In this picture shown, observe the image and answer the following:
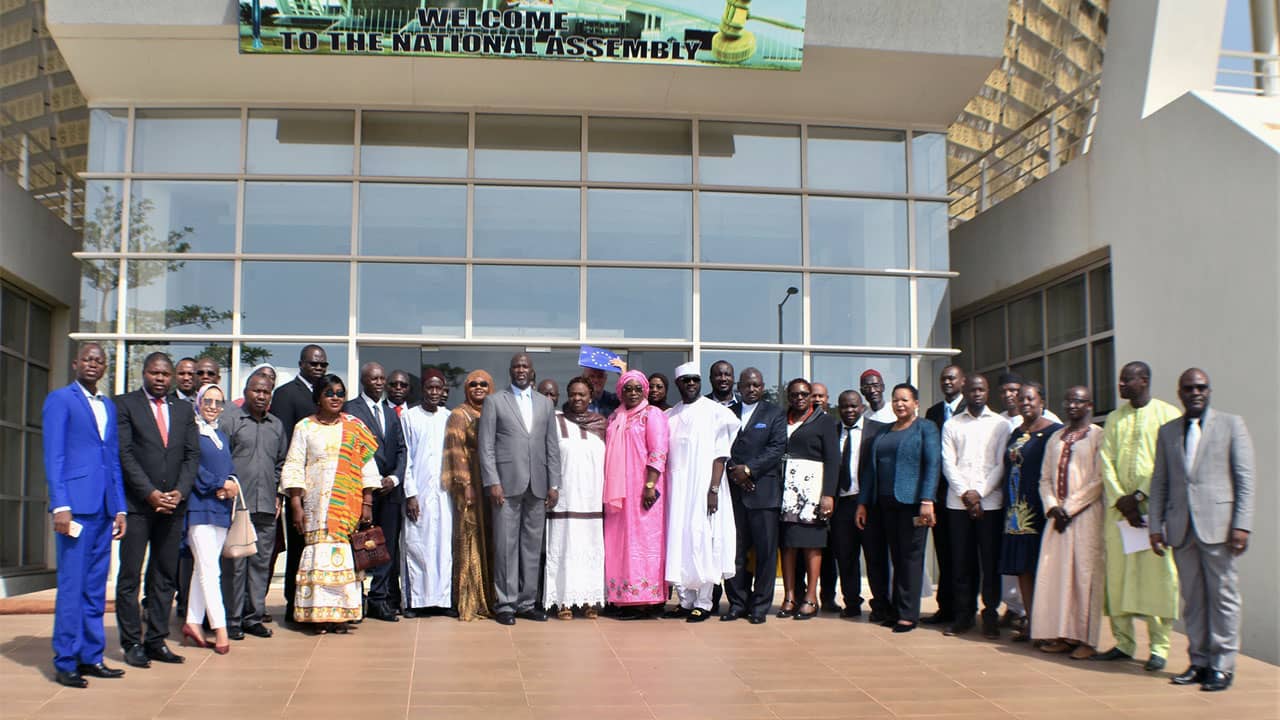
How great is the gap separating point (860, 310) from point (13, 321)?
29.8ft

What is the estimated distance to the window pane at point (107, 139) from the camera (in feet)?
36.9

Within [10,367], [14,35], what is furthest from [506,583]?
[14,35]

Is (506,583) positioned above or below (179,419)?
below

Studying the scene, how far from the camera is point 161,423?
6.66 meters

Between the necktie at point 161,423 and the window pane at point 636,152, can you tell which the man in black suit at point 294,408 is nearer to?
the necktie at point 161,423

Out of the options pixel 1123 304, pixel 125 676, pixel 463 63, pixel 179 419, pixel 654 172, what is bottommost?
pixel 125 676

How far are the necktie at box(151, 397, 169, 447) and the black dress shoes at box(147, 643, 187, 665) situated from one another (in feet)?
3.97

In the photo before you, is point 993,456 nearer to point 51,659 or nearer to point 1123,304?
point 1123,304

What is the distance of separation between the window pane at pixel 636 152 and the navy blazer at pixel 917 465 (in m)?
4.56

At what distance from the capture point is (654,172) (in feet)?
38.8

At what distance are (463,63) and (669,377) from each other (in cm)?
358

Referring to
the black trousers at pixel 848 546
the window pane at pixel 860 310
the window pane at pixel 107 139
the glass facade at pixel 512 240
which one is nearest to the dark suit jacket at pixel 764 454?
the black trousers at pixel 848 546

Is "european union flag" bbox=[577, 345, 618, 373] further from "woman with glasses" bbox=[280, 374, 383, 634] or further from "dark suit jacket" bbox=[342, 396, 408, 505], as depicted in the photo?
"woman with glasses" bbox=[280, 374, 383, 634]

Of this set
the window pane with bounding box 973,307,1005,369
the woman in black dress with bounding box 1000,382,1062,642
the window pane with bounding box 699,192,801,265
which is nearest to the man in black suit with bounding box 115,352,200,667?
the woman in black dress with bounding box 1000,382,1062,642
